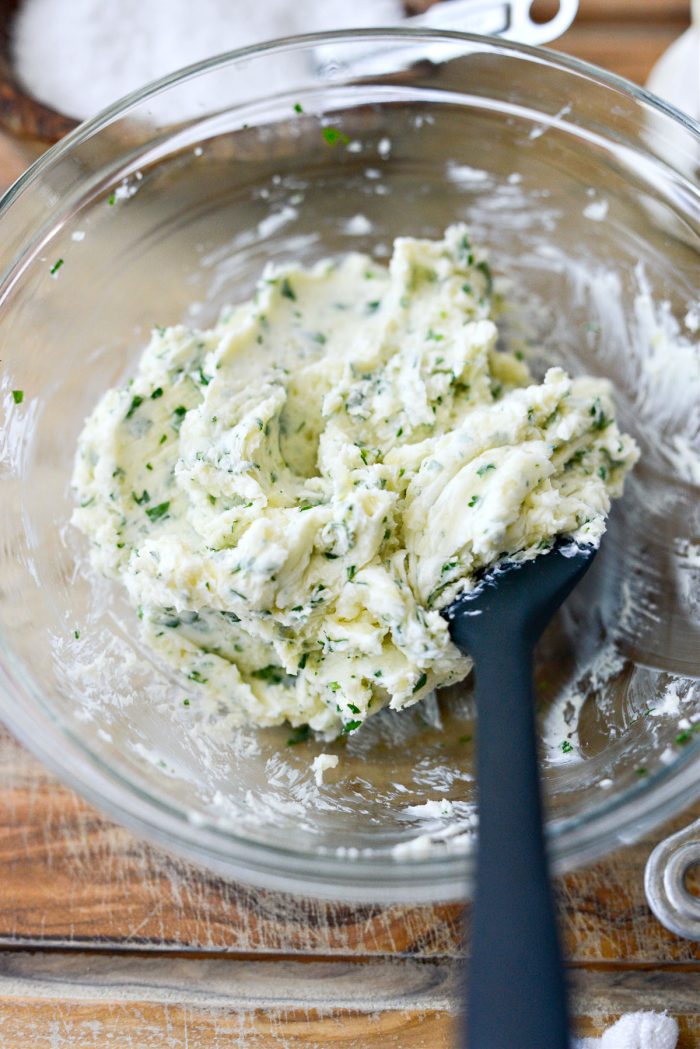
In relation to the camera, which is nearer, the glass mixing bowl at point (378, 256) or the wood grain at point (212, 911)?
the glass mixing bowl at point (378, 256)

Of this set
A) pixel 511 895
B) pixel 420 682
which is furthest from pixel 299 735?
pixel 511 895

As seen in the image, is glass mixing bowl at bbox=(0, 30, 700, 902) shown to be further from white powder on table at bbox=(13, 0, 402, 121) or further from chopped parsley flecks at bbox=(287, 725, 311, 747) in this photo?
white powder on table at bbox=(13, 0, 402, 121)

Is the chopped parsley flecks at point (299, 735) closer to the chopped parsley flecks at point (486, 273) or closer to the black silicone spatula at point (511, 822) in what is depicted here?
the black silicone spatula at point (511, 822)

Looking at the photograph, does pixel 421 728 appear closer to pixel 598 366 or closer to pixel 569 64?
pixel 598 366

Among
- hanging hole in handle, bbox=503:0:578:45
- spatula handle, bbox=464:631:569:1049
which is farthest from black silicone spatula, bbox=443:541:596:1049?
hanging hole in handle, bbox=503:0:578:45

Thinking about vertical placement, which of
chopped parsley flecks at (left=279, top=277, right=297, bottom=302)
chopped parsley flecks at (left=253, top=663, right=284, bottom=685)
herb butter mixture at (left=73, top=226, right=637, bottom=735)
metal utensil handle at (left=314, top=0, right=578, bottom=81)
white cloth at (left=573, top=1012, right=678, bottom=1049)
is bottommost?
white cloth at (left=573, top=1012, right=678, bottom=1049)

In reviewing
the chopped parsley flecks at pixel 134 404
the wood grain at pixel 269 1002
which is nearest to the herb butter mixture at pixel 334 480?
the chopped parsley flecks at pixel 134 404

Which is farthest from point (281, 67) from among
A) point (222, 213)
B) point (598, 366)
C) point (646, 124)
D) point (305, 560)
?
point (305, 560)
